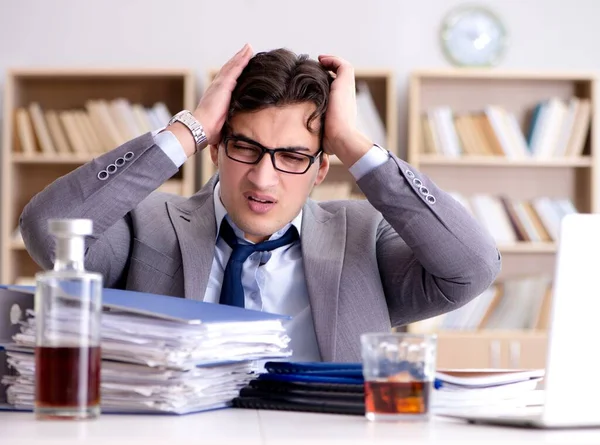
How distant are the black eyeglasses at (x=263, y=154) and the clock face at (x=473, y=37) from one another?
279cm

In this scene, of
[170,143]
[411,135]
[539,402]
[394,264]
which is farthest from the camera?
[411,135]

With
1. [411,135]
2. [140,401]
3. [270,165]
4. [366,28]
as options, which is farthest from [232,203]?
[366,28]

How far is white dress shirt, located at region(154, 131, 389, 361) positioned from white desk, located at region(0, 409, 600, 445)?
0.77 metres

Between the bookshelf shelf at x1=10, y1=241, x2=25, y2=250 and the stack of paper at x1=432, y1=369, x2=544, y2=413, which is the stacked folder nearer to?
the stack of paper at x1=432, y1=369, x2=544, y2=413

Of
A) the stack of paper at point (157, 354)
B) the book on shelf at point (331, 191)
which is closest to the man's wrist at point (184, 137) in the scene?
the stack of paper at point (157, 354)

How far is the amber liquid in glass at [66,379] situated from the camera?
102 centimetres

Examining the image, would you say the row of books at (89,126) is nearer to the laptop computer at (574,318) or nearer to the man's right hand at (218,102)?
the man's right hand at (218,102)

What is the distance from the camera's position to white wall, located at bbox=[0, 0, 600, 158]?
4.50 meters

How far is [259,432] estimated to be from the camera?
3.31 feet

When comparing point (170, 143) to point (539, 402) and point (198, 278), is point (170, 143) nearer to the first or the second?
point (198, 278)

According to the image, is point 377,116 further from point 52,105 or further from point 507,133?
point 52,105

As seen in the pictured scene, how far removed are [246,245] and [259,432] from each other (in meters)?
0.94

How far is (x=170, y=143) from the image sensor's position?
1.75 meters

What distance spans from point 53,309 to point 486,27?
3818 mm
